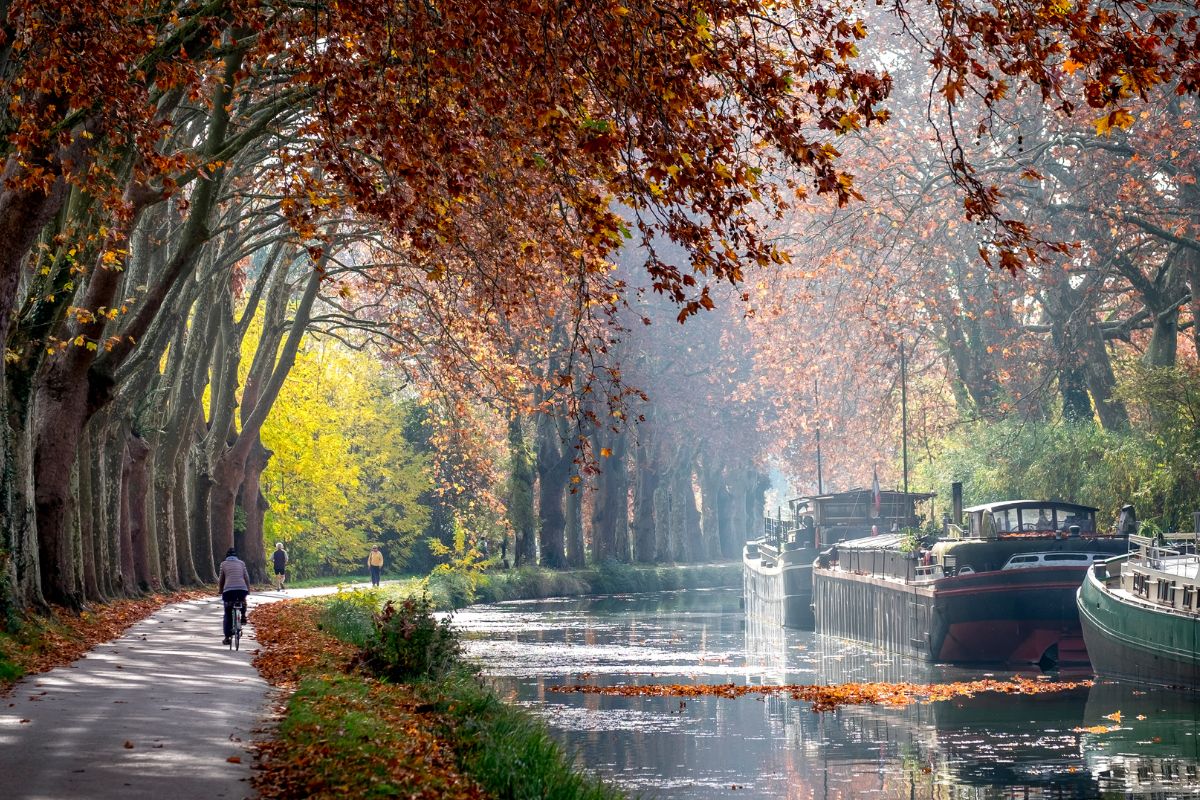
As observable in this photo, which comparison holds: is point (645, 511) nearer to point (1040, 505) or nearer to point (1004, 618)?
point (1040, 505)

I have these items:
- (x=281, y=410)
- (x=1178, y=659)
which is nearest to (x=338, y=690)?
(x=1178, y=659)

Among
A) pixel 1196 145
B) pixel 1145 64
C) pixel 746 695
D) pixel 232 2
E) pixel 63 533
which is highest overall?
pixel 1196 145

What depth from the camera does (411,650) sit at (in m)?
20.6

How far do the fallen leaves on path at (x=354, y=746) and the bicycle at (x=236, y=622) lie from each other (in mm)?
4475

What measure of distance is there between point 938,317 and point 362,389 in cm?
3107

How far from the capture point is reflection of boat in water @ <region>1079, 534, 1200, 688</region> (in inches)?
1080

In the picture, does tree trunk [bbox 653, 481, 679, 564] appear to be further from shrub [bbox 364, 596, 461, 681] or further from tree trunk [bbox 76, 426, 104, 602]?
shrub [bbox 364, 596, 461, 681]

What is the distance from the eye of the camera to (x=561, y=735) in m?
22.6

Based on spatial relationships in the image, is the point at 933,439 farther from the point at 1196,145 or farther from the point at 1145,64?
the point at 1145,64

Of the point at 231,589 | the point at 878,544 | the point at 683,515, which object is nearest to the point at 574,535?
the point at 878,544

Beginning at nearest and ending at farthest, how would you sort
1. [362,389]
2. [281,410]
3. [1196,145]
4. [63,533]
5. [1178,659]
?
[63,533], [1178,659], [1196,145], [281,410], [362,389]

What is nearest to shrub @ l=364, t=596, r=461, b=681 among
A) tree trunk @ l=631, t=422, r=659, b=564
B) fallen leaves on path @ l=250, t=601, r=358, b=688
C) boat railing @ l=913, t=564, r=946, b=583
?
fallen leaves on path @ l=250, t=601, r=358, b=688

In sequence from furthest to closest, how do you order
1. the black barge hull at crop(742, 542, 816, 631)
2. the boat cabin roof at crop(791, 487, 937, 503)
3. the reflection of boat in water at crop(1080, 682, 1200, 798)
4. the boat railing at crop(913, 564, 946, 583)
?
the black barge hull at crop(742, 542, 816, 631), the boat cabin roof at crop(791, 487, 937, 503), the boat railing at crop(913, 564, 946, 583), the reflection of boat in water at crop(1080, 682, 1200, 798)

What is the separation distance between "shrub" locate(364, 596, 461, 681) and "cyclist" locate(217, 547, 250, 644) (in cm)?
392
